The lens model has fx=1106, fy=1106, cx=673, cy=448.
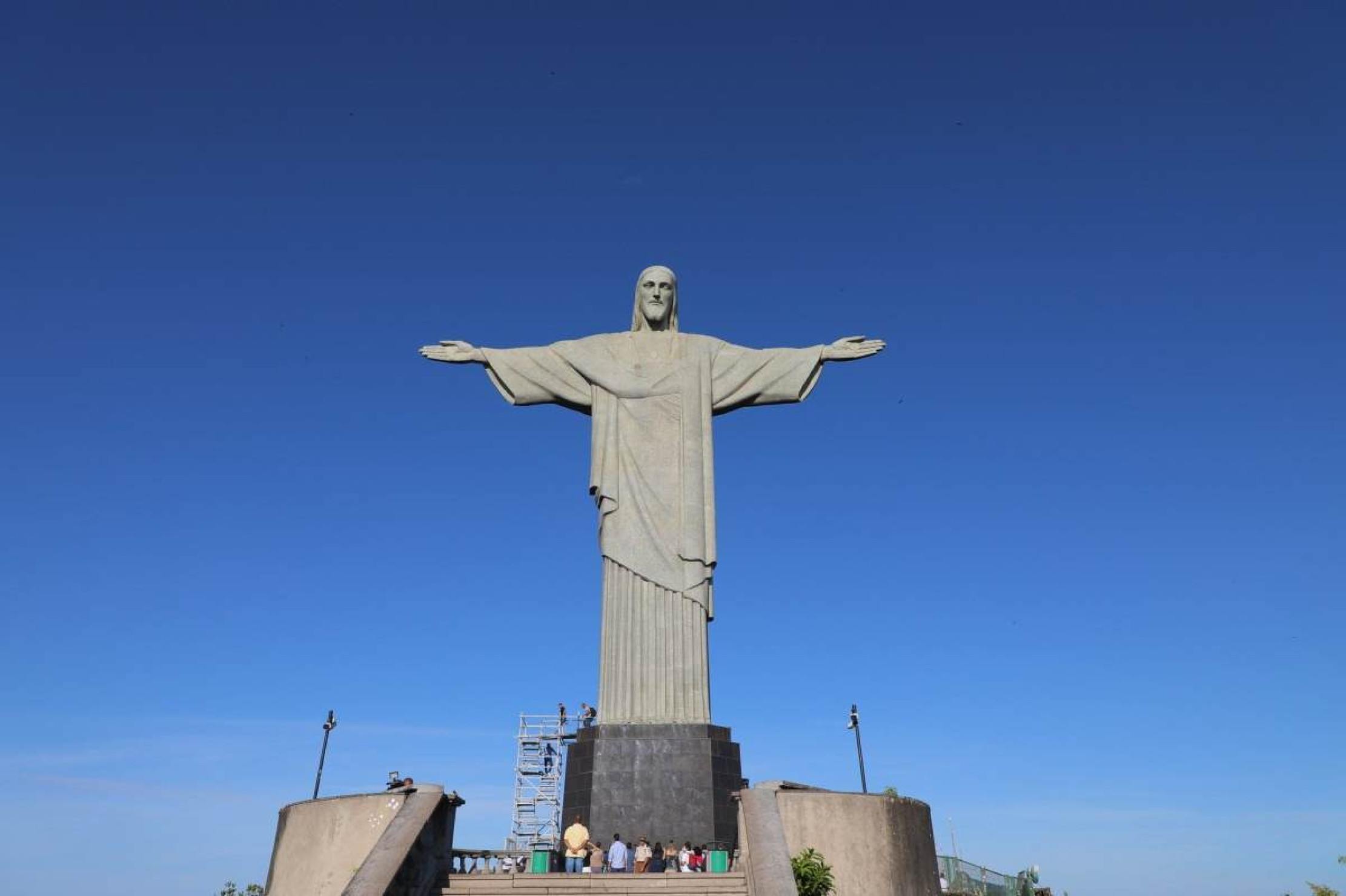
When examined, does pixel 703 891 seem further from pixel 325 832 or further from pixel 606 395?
pixel 606 395

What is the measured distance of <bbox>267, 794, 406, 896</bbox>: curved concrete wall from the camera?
13695 mm

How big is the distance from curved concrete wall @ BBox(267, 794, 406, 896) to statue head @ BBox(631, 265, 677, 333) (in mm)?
9001

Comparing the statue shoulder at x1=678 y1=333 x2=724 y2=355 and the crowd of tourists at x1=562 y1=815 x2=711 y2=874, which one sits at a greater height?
the statue shoulder at x1=678 y1=333 x2=724 y2=355

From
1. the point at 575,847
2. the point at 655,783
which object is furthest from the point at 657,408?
the point at 575,847

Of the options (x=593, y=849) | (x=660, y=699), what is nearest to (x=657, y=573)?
(x=660, y=699)

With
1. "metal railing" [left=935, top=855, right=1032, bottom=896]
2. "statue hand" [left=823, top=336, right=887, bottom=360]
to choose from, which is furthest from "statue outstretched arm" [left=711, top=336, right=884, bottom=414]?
"metal railing" [left=935, top=855, right=1032, bottom=896]

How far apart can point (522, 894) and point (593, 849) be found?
5.90 feet

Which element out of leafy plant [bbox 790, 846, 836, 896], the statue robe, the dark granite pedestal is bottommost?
leafy plant [bbox 790, 846, 836, 896]

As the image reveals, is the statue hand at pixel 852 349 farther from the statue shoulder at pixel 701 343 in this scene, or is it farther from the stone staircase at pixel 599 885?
the stone staircase at pixel 599 885

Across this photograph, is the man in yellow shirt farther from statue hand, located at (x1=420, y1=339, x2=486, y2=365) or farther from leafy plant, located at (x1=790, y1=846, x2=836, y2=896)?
statue hand, located at (x1=420, y1=339, x2=486, y2=365)

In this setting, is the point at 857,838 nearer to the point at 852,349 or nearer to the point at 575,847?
the point at 575,847

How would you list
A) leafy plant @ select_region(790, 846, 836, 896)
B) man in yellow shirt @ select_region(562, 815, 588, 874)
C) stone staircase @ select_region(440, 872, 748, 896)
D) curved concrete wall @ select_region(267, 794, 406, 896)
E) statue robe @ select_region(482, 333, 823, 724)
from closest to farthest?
leafy plant @ select_region(790, 846, 836, 896)
stone staircase @ select_region(440, 872, 748, 896)
curved concrete wall @ select_region(267, 794, 406, 896)
man in yellow shirt @ select_region(562, 815, 588, 874)
statue robe @ select_region(482, 333, 823, 724)

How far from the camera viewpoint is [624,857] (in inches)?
571

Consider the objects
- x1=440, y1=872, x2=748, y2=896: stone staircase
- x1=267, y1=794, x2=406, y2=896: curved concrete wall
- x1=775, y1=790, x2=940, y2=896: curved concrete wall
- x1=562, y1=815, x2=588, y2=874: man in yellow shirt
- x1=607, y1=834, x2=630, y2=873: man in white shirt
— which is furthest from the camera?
x1=607, y1=834, x2=630, y2=873: man in white shirt
